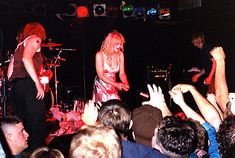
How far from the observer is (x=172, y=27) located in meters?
12.1

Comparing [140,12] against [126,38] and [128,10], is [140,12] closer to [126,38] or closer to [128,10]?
[128,10]

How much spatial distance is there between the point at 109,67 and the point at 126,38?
6.70m

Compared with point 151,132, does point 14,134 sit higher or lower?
lower

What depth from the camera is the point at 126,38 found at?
1216 centimetres

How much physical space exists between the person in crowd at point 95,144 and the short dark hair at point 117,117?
85 cm

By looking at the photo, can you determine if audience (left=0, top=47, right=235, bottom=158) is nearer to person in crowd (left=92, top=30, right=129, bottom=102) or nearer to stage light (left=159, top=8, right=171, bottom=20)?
person in crowd (left=92, top=30, right=129, bottom=102)

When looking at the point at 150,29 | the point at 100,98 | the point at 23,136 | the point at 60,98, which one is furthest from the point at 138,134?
the point at 150,29

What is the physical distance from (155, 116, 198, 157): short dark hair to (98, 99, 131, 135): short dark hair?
1.50 feet

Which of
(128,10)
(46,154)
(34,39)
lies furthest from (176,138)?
(128,10)

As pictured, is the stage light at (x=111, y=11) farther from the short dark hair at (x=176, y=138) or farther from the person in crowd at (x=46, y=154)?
the person in crowd at (x=46, y=154)

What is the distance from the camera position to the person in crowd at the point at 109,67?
550 cm

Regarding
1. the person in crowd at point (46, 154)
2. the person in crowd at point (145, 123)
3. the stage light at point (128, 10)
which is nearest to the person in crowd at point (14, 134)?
the person in crowd at point (145, 123)

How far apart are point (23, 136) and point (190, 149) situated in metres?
1.65

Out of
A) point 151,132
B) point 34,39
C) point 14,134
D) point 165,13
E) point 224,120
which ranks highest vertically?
point 165,13
